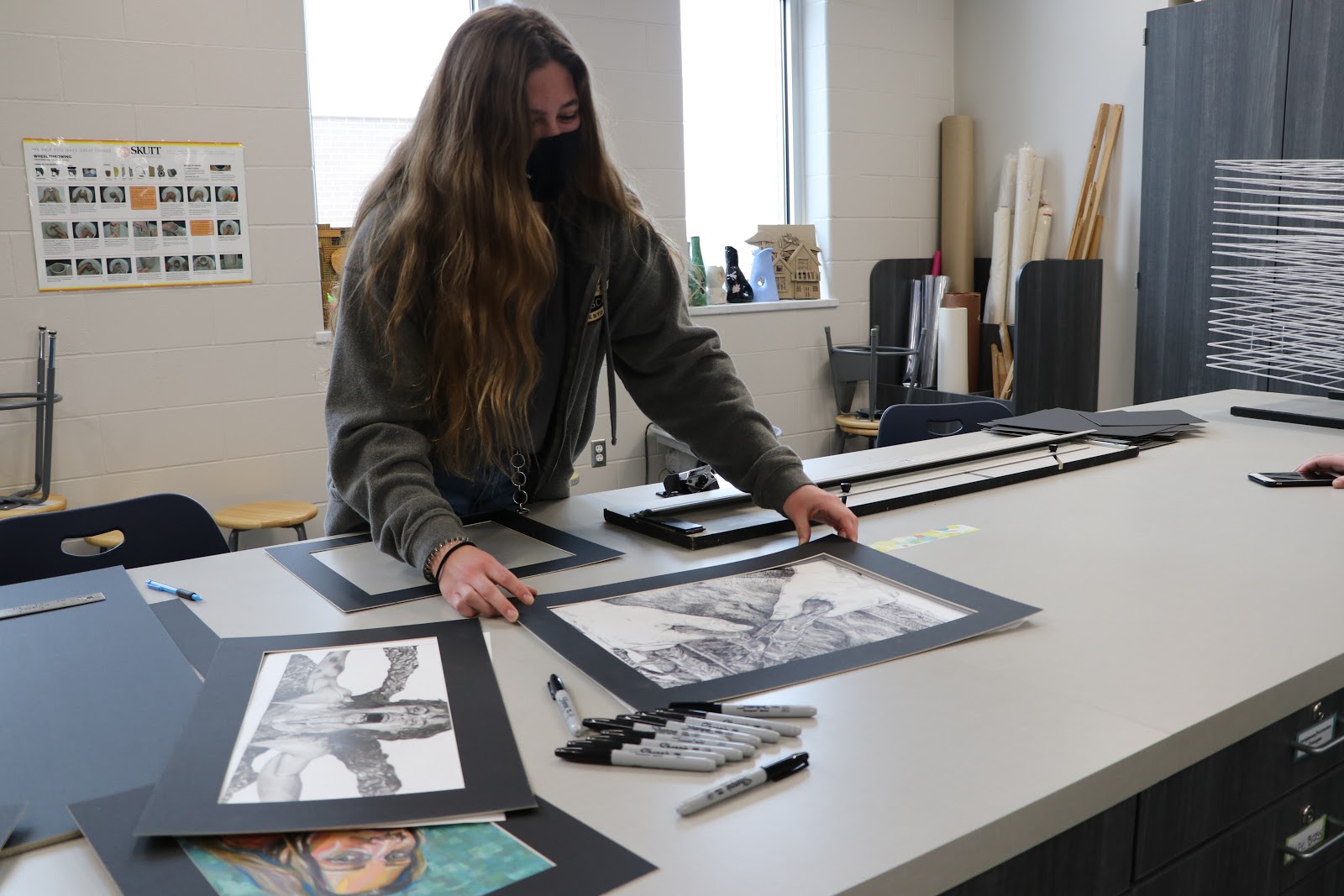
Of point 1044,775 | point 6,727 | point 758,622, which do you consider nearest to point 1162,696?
point 1044,775

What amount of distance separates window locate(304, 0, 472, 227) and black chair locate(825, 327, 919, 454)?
6.41ft

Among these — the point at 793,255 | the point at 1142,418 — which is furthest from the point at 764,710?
the point at 793,255

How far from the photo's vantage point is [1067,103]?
4.34 meters

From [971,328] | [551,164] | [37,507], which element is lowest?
[37,507]

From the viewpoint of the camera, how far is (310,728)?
2.79ft

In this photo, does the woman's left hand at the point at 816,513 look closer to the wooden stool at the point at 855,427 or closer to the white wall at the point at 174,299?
the white wall at the point at 174,299

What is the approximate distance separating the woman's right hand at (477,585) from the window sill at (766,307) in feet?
9.58

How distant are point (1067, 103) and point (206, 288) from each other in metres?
3.36

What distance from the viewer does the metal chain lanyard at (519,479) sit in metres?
1.58

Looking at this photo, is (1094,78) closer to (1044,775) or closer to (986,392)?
(986,392)

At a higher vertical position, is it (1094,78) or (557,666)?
(1094,78)

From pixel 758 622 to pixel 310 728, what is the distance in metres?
0.46

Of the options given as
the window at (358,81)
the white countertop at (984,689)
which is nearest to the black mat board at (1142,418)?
the white countertop at (984,689)

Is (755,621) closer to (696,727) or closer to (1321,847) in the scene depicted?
(696,727)
